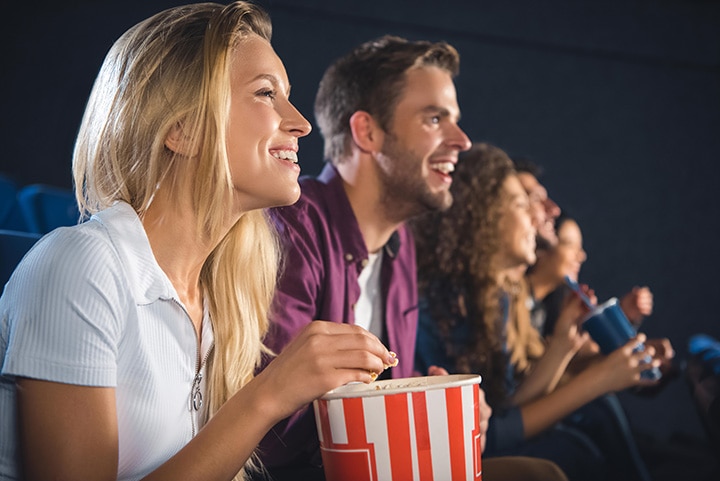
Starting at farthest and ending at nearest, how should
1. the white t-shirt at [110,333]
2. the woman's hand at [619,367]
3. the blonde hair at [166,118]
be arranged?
1. the woman's hand at [619,367]
2. the blonde hair at [166,118]
3. the white t-shirt at [110,333]

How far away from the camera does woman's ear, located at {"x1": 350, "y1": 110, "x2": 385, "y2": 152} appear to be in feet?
5.85

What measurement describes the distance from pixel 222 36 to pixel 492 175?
1325mm

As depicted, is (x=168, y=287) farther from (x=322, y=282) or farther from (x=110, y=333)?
(x=322, y=282)

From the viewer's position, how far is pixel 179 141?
98cm

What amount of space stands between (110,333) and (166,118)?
11.3 inches

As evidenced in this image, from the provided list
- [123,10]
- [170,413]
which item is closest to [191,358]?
[170,413]

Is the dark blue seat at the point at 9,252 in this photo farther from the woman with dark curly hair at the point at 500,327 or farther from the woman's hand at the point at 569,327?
the woman's hand at the point at 569,327

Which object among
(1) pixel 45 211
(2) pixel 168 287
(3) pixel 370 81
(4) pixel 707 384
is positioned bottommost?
(4) pixel 707 384

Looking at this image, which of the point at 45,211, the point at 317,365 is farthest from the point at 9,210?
the point at 317,365

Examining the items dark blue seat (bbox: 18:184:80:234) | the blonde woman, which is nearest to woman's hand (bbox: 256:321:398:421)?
the blonde woman

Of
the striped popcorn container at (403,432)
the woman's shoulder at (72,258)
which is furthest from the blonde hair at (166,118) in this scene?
the striped popcorn container at (403,432)

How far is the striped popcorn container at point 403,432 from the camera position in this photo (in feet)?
2.71

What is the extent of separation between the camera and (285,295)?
53.2 inches

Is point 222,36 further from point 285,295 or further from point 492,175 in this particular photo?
point 492,175
